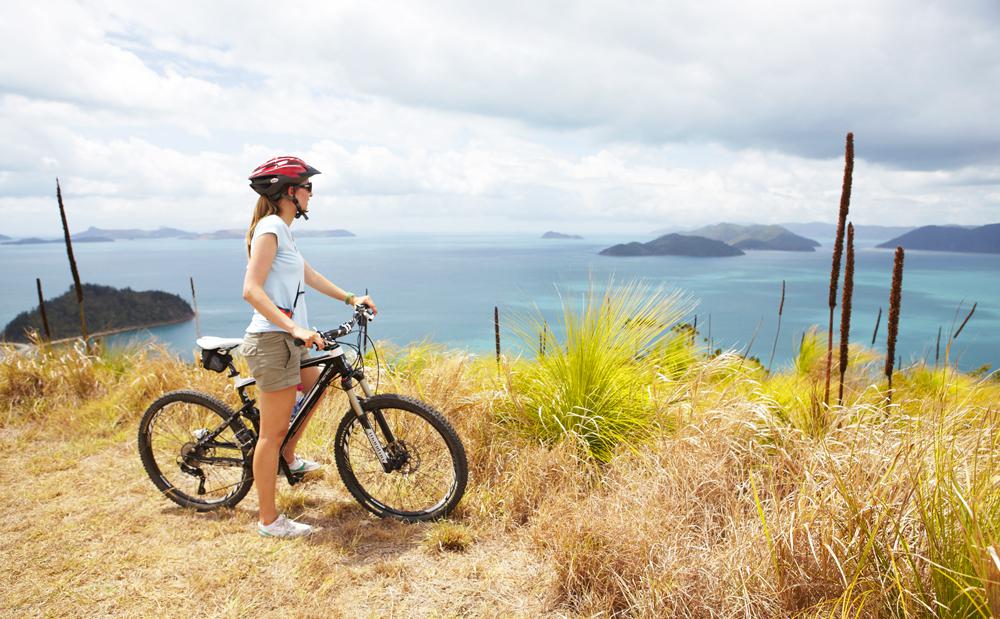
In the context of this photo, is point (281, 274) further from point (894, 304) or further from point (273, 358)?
point (894, 304)

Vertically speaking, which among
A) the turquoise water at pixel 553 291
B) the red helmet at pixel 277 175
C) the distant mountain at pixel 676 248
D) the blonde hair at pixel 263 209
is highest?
the red helmet at pixel 277 175

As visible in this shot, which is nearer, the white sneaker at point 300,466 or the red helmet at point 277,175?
the red helmet at point 277,175

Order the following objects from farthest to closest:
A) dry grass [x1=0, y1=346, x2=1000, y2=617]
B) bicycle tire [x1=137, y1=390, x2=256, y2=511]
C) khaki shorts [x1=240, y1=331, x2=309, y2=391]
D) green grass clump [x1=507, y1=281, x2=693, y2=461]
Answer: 1. green grass clump [x1=507, y1=281, x2=693, y2=461]
2. bicycle tire [x1=137, y1=390, x2=256, y2=511]
3. khaki shorts [x1=240, y1=331, x2=309, y2=391]
4. dry grass [x1=0, y1=346, x2=1000, y2=617]

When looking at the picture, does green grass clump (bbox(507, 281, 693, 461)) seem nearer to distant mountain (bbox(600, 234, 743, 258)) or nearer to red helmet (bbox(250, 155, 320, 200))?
red helmet (bbox(250, 155, 320, 200))

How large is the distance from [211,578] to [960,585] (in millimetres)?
3011

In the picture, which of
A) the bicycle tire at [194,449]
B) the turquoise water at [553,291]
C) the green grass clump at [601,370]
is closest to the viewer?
the bicycle tire at [194,449]

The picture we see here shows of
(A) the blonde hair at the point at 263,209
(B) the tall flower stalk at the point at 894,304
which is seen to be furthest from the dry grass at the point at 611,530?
(A) the blonde hair at the point at 263,209

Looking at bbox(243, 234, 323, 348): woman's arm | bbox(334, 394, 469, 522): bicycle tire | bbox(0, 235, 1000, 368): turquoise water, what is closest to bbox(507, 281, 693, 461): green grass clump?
bbox(334, 394, 469, 522): bicycle tire

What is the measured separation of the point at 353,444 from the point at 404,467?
361 millimetres

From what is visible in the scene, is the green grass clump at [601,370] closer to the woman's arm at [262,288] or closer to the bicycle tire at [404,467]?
the bicycle tire at [404,467]

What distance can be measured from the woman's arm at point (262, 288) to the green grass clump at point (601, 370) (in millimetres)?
1632

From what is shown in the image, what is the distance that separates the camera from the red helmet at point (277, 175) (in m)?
2.87

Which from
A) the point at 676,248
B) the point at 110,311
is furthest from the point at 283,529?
the point at 676,248

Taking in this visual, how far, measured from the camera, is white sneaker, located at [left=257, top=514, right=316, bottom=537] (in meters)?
3.13
